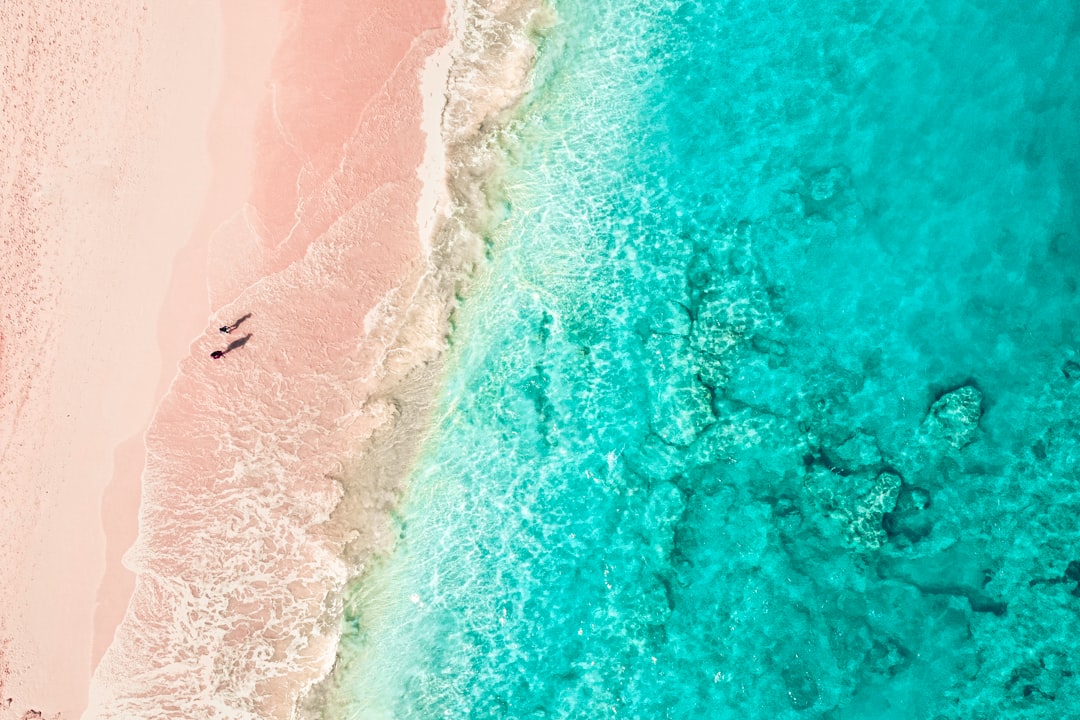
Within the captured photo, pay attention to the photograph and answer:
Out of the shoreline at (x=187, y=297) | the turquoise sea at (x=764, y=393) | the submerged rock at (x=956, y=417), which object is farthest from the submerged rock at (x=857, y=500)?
the shoreline at (x=187, y=297)

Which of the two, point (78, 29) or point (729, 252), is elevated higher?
point (78, 29)

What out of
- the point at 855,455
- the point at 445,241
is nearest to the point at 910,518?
the point at 855,455

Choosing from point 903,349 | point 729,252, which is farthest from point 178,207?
point 903,349

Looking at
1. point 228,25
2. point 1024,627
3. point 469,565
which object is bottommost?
point 1024,627

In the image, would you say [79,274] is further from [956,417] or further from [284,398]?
[956,417]

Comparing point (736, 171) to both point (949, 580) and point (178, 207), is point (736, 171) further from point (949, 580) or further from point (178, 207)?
point (178, 207)

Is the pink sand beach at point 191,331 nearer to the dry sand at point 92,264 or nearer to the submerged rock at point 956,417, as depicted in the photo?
the dry sand at point 92,264
